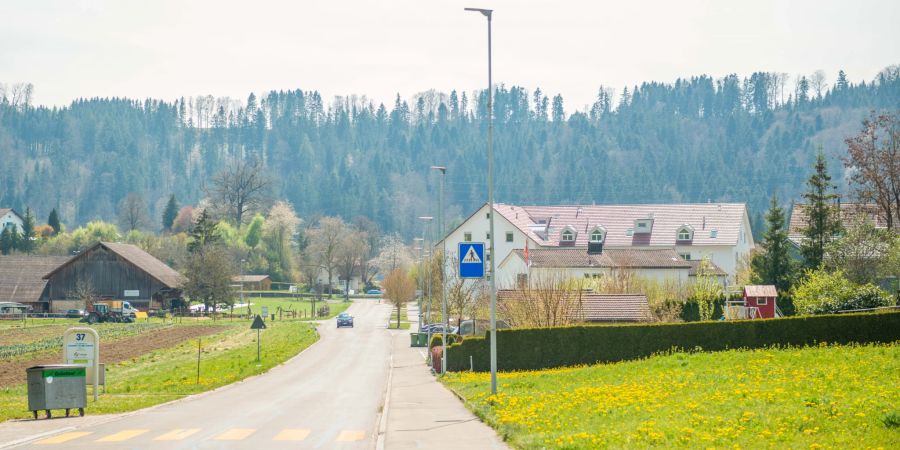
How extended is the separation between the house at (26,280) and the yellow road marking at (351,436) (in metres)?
93.2

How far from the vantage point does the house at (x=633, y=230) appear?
311ft

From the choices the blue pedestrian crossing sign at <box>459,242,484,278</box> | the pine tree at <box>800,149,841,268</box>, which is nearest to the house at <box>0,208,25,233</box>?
the pine tree at <box>800,149,841,268</box>

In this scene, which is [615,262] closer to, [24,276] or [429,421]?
[429,421]

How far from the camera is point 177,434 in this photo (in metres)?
21.0

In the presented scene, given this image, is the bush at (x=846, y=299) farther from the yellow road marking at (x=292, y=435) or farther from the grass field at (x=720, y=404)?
the yellow road marking at (x=292, y=435)

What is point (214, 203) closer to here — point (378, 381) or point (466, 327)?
point (466, 327)

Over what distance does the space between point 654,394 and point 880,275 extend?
45509 millimetres

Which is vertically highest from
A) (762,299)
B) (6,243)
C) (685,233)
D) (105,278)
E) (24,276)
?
(6,243)

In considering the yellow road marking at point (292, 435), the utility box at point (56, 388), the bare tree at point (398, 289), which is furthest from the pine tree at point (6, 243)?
the yellow road marking at point (292, 435)

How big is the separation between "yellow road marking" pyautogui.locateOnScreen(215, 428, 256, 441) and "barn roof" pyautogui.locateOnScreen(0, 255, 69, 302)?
305 ft

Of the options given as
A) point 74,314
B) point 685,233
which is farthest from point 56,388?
point 74,314

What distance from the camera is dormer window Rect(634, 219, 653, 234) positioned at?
9881 centimetres

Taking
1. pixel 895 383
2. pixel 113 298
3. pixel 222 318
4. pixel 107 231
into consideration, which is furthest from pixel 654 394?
pixel 107 231

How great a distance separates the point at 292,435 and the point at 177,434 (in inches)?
97.1
